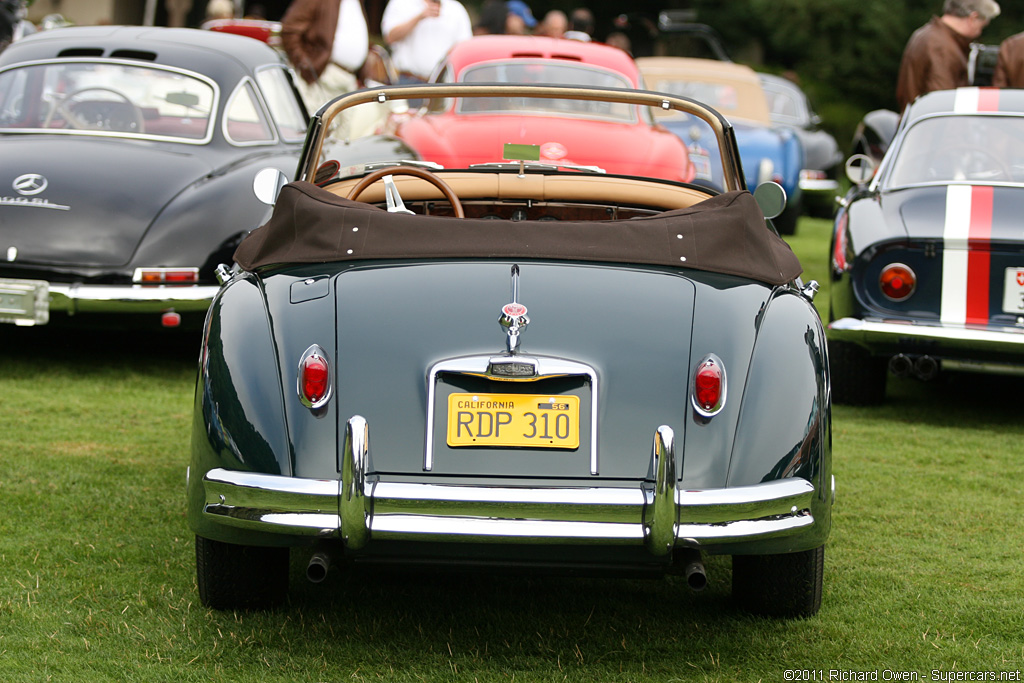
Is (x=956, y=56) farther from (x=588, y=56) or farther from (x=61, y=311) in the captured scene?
(x=61, y=311)

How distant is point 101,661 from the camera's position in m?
3.08

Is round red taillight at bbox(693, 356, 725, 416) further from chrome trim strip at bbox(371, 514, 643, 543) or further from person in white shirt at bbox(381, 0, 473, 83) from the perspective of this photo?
person in white shirt at bbox(381, 0, 473, 83)

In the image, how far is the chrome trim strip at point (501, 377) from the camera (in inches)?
115

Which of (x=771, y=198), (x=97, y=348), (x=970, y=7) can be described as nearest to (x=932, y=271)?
(x=771, y=198)

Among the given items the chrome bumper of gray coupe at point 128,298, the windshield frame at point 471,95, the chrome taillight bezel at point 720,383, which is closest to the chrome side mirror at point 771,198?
the windshield frame at point 471,95

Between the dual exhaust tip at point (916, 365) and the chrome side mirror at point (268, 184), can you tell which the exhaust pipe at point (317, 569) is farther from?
the dual exhaust tip at point (916, 365)

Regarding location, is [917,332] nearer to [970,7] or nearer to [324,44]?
[970,7]

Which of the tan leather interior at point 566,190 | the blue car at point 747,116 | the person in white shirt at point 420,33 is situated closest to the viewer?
the tan leather interior at point 566,190

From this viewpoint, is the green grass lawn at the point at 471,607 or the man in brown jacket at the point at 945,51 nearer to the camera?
the green grass lawn at the point at 471,607

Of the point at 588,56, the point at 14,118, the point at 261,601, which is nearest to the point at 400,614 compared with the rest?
the point at 261,601

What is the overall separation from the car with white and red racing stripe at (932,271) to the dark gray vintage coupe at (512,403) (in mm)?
2326

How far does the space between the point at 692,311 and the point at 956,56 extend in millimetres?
6842

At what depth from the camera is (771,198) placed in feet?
13.3

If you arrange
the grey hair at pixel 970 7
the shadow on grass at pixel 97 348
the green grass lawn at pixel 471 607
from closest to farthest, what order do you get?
the green grass lawn at pixel 471 607, the shadow on grass at pixel 97 348, the grey hair at pixel 970 7
